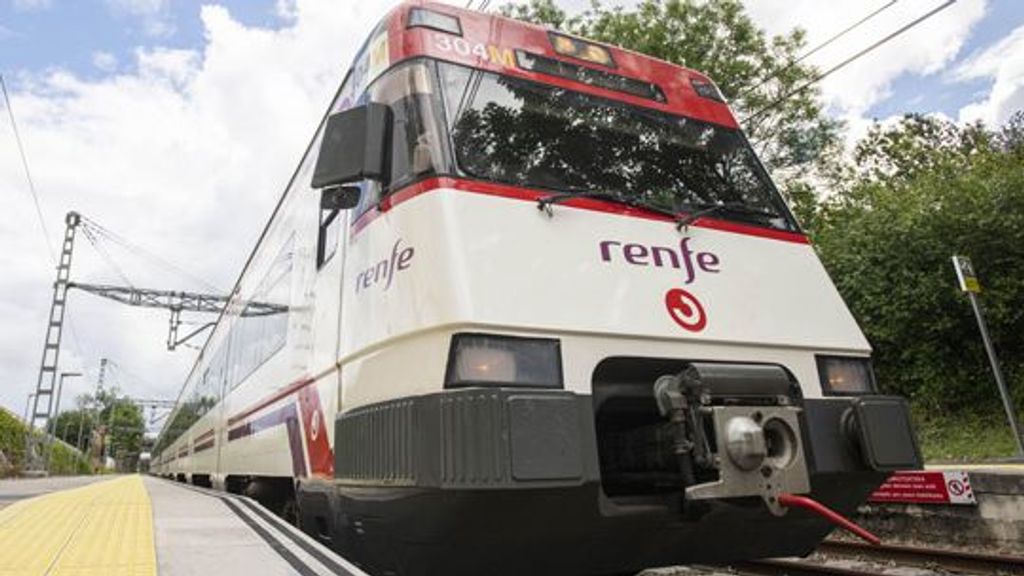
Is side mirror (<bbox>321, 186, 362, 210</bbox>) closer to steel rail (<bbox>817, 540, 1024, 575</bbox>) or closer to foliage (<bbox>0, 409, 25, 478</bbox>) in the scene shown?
steel rail (<bbox>817, 540, 1024, 575</bbox>)

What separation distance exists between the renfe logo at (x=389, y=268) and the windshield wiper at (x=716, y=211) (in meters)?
1.39

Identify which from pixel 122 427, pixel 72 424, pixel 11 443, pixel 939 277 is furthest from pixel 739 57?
pixel 72 424

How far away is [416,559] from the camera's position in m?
2.92

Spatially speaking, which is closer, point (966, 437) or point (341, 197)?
point (341, 197)

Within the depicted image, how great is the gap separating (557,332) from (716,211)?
1415 millimetres

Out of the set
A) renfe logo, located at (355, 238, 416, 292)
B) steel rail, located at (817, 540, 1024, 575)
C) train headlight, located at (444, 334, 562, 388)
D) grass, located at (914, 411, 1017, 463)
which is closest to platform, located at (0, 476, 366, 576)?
train headlight, located at (444, 334, 562, 388)

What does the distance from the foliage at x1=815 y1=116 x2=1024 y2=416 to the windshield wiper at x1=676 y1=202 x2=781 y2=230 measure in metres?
11.6

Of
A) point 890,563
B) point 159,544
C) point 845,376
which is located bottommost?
point 890,563

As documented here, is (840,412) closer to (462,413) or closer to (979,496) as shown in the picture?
(462,413)

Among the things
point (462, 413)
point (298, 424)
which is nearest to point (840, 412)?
point (462, 413)

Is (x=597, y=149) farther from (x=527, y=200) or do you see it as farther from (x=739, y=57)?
(x=739, y=57)

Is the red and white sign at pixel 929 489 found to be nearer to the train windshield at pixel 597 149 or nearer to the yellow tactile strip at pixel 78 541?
the train windshield at pixel 597 149

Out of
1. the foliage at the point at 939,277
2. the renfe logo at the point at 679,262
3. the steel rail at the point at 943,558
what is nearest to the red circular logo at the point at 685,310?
the renfe logo at the point at 679,262

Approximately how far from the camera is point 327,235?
4.42m
